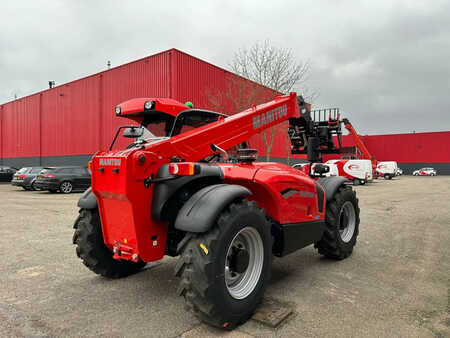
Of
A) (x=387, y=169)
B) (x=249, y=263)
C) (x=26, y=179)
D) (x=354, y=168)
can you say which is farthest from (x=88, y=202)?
(x=387, y=169)

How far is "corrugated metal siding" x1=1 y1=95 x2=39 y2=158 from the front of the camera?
31672 millimetres

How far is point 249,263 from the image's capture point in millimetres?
3473

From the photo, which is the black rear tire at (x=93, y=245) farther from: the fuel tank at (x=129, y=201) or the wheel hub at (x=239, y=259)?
the wheel hub at (x=239, y=259)

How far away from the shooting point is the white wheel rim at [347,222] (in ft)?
18.2

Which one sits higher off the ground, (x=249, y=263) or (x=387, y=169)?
(x=387, y=169)

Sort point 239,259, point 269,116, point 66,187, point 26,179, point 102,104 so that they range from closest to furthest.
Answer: point 239,259 < point 269,116 < point 66,187 < point 26,179 < point 102,104

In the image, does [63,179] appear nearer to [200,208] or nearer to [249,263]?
[249,263]

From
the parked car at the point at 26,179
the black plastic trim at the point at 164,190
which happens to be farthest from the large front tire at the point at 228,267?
the parked car at the point at 26,179

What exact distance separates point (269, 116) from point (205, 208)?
2.02 m

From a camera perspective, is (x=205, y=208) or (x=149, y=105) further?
(x=149, y=105)

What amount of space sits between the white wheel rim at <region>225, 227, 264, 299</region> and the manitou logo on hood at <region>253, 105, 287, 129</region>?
1494 millimetres

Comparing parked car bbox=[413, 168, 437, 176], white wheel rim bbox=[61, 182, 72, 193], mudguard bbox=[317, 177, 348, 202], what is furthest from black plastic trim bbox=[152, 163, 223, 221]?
parked car bbox=[413, 168, 437, 176]

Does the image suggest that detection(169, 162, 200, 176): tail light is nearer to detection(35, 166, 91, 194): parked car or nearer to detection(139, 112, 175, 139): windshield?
detection(139, 112, 175, 139): windshield

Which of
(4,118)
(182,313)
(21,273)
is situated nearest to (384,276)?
(182,313)
